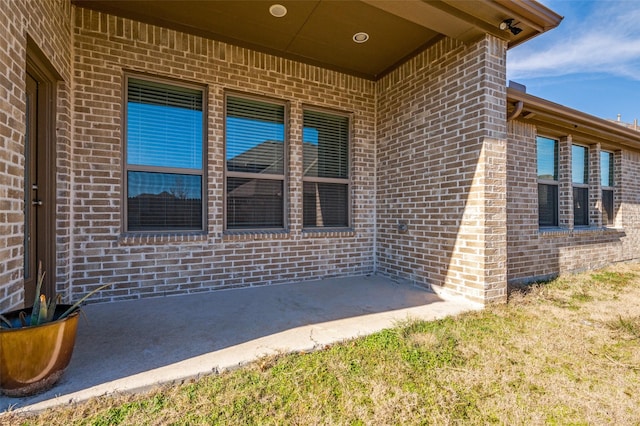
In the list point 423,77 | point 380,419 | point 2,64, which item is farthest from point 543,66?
point 2,64

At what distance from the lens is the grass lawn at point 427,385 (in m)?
1.65

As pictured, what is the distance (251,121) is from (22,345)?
3445 millimetres

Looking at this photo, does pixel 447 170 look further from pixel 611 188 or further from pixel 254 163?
pixel 611 188

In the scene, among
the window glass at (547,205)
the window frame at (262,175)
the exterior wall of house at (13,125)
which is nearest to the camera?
the exterior wall of house at (13,125)

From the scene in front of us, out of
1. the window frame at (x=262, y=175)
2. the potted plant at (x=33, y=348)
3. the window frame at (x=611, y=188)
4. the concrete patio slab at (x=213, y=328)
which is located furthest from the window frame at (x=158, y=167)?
the window frame at (x=611, y=188)

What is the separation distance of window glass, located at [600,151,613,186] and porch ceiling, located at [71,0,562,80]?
4.43m

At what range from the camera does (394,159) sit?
4.75 metres

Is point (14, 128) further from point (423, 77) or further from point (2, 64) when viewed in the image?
point (423, 77)

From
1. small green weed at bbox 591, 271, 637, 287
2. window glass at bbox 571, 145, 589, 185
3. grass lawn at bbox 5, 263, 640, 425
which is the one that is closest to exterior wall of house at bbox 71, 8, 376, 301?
grass lawn at bbox 5, 263, 640, 425

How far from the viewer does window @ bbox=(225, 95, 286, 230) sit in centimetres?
420

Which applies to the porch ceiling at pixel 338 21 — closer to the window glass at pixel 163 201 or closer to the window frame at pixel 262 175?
the window frame at pixel 262 175

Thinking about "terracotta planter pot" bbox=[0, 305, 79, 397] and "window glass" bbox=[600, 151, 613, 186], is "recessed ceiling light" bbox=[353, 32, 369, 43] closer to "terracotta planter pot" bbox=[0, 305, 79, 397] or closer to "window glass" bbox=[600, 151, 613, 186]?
"terracotta planter pot" bbox=[0, 305, 79, 397]

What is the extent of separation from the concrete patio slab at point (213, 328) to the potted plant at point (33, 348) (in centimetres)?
9

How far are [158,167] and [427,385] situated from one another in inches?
144
